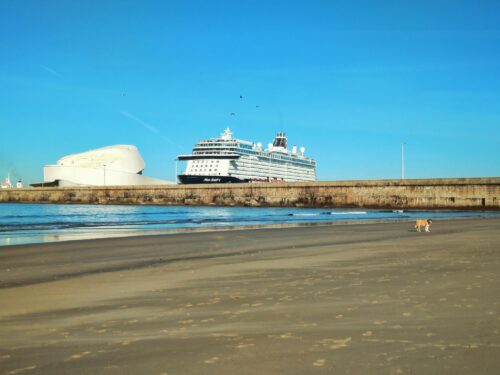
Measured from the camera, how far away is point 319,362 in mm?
3469

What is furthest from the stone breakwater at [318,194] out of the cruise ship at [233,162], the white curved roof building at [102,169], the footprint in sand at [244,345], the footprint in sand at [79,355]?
the footprint in sand at [79,355]

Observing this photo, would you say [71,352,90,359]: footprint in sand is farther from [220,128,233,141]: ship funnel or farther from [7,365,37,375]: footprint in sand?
[220,128,233,141]: ship funnel

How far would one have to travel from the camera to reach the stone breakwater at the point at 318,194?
2042 inches

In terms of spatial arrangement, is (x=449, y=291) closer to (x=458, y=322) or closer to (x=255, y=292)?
(x=458, y=322)

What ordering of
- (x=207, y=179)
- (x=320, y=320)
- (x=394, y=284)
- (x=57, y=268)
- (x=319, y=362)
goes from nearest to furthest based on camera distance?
(x=319, y=362) → (x=320, y=320) → (x=394, y=284) → (x=57, y=268) → (x=207, y=179)

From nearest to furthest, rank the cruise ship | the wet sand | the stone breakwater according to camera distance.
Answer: the wet sand
the stone breakwater
the cruise ship

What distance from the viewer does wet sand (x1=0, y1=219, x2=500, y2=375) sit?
11.5 feet

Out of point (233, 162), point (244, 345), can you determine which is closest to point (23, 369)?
point (244, 345)

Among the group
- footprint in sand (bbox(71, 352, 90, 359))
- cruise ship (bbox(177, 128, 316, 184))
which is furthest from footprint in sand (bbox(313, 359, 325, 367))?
Answer: cruise ship (bbox(177, 128, 316, 184))

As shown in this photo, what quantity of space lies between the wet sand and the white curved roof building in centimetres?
11578

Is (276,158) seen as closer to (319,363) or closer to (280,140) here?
(280,140)

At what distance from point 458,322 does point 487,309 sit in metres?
0.73

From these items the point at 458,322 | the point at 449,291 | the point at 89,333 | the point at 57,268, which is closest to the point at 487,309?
the point at 458,322

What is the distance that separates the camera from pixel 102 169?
12256 centimetres
